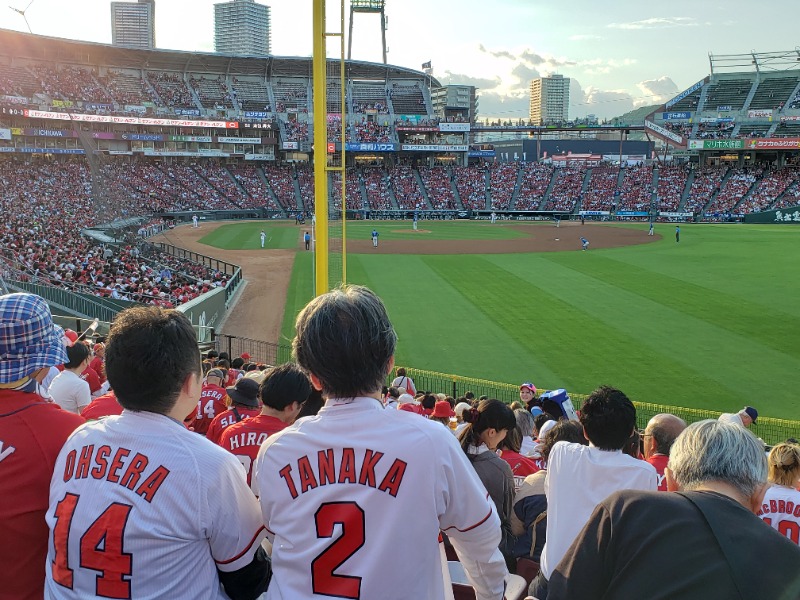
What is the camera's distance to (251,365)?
36.7 feet

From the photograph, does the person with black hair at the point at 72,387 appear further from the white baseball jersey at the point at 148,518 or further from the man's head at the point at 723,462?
the man's head at the point at 723,462

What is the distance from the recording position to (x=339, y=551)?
2260 mm

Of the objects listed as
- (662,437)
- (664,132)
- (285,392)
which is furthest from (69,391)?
(664,132)

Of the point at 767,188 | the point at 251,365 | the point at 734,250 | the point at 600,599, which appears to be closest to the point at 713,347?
the point at 251,365

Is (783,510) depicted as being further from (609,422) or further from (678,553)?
(678,553)

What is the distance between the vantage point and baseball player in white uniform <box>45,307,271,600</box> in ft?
7.68

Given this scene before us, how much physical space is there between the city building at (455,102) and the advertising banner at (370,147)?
11.8 metres

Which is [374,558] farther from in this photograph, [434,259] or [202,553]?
[434,259]

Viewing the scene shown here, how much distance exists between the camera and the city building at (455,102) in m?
90.9

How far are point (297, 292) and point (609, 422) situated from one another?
23936 millimetres

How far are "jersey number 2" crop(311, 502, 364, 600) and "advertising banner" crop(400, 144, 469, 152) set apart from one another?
3258 inches

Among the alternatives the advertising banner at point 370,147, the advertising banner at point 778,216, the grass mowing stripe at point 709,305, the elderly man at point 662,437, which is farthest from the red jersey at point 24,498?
the advertising banner at point 370,147

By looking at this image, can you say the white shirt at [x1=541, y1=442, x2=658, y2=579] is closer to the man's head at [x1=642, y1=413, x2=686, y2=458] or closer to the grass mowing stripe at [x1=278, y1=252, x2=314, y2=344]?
the man's head at [x1=642, y1=413, x2=686, y2=458]

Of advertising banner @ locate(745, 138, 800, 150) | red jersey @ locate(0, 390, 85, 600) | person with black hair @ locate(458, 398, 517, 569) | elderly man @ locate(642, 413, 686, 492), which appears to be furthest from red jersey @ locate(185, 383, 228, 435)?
advertising banner @ locate(745, 138, 800, 150)
